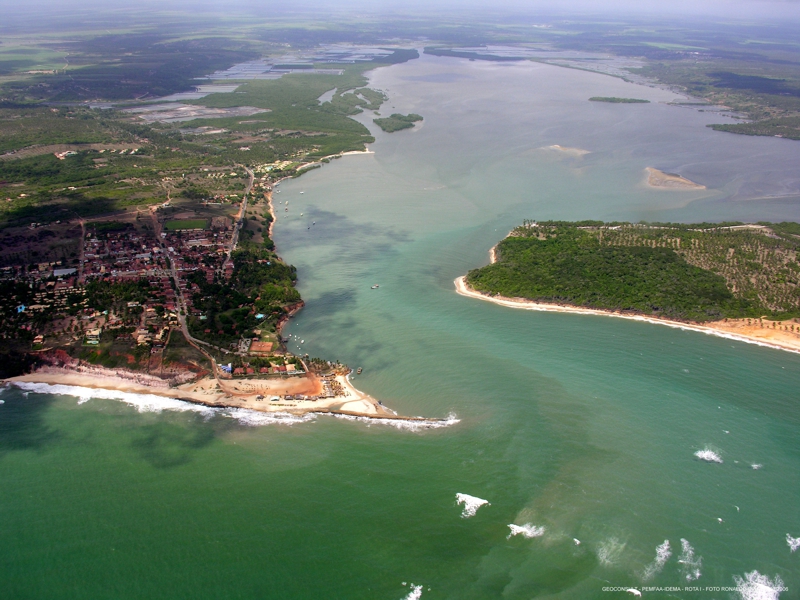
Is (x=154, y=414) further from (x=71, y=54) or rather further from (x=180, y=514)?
(x=71, y=54)

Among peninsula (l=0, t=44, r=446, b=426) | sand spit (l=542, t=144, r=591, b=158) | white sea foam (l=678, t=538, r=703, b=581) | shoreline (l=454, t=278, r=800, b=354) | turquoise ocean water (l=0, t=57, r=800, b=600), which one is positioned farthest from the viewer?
sand spit (l=542, t=144, r=591, b=158)

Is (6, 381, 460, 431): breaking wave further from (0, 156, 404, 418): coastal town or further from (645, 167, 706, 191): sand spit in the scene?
(645, 167, 706, 191): sand spit

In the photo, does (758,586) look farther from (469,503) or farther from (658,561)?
(469,503)

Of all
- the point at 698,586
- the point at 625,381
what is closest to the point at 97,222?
the point at 625,381

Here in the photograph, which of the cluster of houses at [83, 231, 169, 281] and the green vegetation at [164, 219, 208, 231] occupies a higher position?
the green vegetation at [164, 219, 208, 231]

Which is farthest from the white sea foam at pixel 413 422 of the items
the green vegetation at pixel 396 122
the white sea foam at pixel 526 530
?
the green vegetation at pixel 396 122

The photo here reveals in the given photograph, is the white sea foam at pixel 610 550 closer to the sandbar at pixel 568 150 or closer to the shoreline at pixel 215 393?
the shoreline at pixel 215 393

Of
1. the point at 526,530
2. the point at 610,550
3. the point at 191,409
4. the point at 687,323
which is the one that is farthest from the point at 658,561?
the point at 191,409

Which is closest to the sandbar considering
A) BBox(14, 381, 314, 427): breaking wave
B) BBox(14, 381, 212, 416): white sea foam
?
BBox(14, 381, 314, 427): breaking wave
